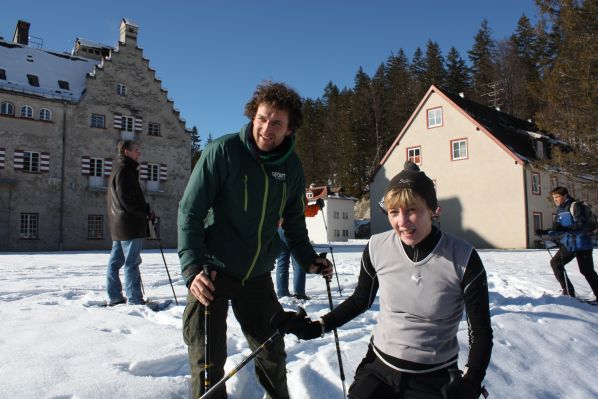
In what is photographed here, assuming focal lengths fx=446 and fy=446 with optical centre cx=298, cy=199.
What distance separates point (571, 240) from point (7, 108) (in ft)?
89.0

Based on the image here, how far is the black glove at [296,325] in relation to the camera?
2463mm

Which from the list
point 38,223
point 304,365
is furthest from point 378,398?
point 38,223

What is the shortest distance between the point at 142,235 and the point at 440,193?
2474cm

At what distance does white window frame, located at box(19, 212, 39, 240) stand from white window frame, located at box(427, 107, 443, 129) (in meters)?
24.0

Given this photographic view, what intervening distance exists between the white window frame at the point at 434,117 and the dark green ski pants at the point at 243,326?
27.5 m

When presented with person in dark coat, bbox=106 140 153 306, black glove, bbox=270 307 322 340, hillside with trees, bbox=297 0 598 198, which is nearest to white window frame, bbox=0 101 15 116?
hillside with trees, bbox=297 0 598 198

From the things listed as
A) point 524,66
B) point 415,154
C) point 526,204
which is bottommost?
point 526,204

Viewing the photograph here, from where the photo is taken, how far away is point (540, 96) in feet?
69.8

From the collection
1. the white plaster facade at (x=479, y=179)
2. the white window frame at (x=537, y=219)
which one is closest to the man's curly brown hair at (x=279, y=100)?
the white plaster facade at (x=479, y=179)

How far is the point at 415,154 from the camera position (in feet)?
96.4

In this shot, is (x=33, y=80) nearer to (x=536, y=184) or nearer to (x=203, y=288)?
(x=203, y=288)

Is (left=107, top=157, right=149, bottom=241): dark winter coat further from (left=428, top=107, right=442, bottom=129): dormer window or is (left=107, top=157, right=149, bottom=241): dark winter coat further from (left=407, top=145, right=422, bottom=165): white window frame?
(left=428, top=107, right=442, bottom=129): dormer window

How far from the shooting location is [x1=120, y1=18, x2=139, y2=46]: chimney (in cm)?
2861

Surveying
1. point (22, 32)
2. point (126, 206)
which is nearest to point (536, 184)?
point (126, 206)
